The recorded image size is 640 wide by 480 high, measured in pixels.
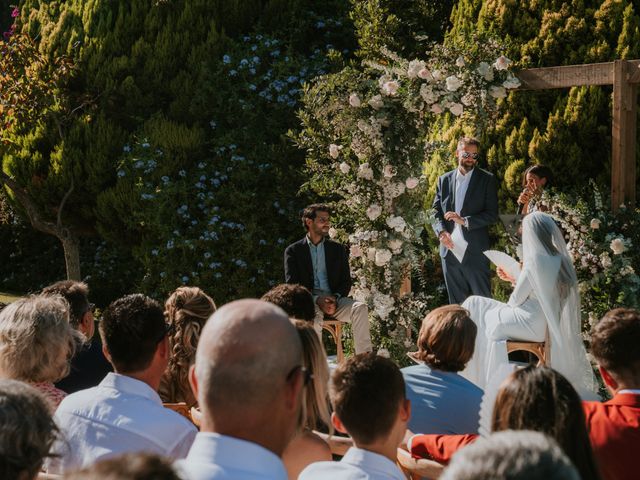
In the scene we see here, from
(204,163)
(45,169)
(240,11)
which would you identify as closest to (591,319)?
(204,163)

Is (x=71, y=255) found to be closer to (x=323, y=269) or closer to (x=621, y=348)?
(x=323, y=269)

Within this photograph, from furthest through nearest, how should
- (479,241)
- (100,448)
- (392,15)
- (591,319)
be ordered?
1. (392,15)
2. (479,241)
3. (591,319)
4. (100,448)

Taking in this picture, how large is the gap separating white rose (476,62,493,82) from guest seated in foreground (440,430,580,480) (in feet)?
19.4

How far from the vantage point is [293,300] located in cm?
447

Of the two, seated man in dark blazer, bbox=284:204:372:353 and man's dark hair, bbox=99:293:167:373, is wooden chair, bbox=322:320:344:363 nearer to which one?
seated man in dark blazer, bbox=284:204:372:353

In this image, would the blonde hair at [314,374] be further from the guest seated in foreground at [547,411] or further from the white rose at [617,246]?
the white rose at [617,246]

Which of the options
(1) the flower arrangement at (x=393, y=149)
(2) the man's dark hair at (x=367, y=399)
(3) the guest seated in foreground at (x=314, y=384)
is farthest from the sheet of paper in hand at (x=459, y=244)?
(2) the man's dark hair at (x=367, y=399)

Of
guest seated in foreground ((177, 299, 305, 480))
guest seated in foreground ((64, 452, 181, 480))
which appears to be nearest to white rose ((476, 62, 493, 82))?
guest seated in foreground ((177, 299, 305, 480))

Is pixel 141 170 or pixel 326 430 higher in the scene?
pixel 141 170

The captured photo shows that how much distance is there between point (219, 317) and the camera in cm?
191

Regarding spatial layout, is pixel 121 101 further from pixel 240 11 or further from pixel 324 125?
A: pixel 324 125

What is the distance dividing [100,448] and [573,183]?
18.7 ft

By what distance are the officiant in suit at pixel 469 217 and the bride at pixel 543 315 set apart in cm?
117

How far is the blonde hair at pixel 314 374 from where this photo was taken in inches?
128
